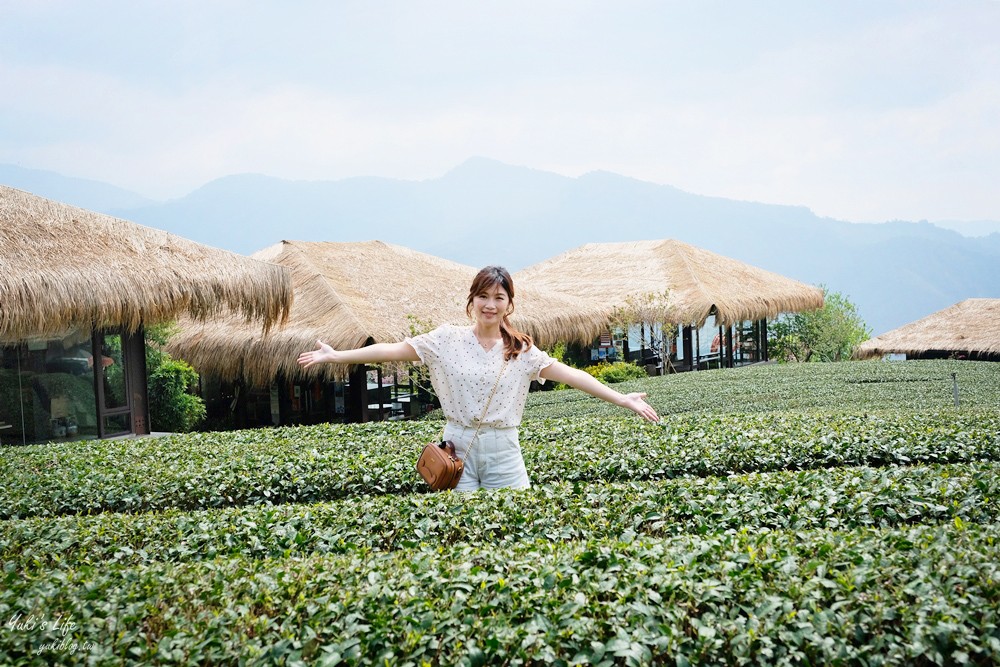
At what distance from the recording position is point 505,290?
12.5 ft

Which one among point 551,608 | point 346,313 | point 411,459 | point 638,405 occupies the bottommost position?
point 551,608

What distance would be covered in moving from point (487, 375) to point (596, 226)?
155 metres

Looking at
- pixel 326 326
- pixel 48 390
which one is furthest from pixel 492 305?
pixel 326 326

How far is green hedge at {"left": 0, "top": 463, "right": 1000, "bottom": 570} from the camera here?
3652 millimetres

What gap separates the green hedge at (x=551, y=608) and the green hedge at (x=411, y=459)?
7.15 ft

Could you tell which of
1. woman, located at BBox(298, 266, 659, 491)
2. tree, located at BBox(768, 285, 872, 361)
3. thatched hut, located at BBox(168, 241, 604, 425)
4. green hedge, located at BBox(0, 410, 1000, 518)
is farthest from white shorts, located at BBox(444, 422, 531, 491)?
tree, located at BBox(768, 285, 872, 361)

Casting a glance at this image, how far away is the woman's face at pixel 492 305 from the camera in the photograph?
377cm

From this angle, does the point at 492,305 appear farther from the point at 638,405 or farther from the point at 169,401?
the point at 169,401

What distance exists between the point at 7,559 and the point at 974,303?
25.5m

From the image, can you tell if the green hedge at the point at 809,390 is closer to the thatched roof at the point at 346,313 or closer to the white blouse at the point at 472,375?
the thatched roof at the point at 346,313

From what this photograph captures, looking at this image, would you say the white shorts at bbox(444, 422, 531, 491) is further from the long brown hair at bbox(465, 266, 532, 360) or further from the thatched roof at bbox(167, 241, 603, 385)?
the thatched roof at bbox(167, 241, 603, 385)

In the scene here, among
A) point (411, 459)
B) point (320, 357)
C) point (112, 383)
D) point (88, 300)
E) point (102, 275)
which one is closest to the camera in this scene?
point (320, 357)

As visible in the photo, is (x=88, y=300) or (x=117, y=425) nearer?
(x=88, y=300)

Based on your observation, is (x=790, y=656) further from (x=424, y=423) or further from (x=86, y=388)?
(x=86, y=388)
